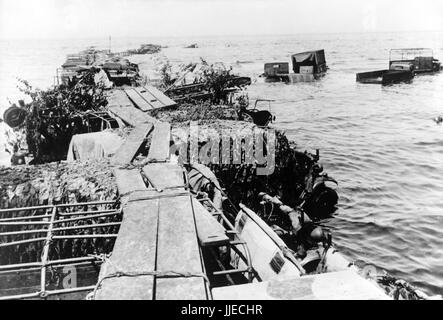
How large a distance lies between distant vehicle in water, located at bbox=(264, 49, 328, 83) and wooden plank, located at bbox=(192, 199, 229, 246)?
41068 millimetres

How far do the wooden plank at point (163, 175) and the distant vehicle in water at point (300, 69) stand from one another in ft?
130

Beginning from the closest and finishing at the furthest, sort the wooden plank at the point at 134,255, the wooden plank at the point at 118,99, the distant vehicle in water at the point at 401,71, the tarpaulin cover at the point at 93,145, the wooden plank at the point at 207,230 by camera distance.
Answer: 1. the wooden plank at the point at 134,255
2. the wooden plank at the point at 207,230
3. the tarpaulin cover at the point at 93,145
4. the wooden plank at the point at 118,99
5. the distant vehicle in water at the point at 401,71

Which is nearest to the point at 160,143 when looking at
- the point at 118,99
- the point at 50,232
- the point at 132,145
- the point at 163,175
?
the point at 132,145

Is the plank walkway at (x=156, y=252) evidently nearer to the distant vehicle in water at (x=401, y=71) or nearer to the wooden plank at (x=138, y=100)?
the wooden plank at (x=138, y=100)

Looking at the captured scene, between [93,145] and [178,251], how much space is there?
6.07 meters

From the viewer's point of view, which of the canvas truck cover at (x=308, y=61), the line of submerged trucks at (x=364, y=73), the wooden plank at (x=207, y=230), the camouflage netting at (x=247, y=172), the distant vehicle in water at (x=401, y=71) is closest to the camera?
the wooden plank at (x=207, y=230)

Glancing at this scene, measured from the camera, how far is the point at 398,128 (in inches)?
920

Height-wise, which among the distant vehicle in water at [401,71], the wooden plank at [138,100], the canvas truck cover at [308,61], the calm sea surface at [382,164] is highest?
the canvas truck cover at [308,61]

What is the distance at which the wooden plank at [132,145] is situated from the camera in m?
6.92

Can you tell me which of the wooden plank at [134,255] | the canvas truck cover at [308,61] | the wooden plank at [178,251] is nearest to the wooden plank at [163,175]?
the wooden plank at [178,251]

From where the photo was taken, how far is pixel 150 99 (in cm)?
1297

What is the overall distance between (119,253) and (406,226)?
11316 millimetres
